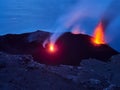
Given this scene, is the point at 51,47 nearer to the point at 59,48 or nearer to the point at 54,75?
the point at 59,48

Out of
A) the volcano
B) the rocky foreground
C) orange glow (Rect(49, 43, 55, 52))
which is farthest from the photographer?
orange glow (Rect(49, 43, 55, 52))

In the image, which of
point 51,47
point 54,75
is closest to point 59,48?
point 51,47

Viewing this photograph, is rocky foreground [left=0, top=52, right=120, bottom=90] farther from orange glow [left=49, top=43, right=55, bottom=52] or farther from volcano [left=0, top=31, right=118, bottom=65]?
orange glow [left=49, top=43, right=55, bottom=52]

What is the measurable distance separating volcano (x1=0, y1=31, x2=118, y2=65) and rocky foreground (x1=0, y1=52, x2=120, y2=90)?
402mm

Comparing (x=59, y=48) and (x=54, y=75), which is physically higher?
(x=59, y=48)

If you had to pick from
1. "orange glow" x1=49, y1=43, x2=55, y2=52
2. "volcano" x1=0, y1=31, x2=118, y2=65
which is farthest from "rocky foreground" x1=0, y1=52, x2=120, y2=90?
"orange glow" x1=49, y1=43, x2=55, y2=52

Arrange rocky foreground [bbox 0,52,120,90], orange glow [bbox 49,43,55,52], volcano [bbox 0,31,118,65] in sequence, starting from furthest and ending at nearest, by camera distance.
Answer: orange glow [bbox 49,43,55,52] < volcano [bbox 0,31,118,65] < rocky foreground [bbox 0,52,120,90]

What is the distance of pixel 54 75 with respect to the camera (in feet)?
20.4

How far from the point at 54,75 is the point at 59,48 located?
6.18 feet

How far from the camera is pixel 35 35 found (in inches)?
340

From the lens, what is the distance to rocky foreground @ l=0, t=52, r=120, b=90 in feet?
19.1

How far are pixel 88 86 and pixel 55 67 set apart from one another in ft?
3.73

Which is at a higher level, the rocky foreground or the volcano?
the volcano

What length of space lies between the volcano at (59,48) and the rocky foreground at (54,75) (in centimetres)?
40
